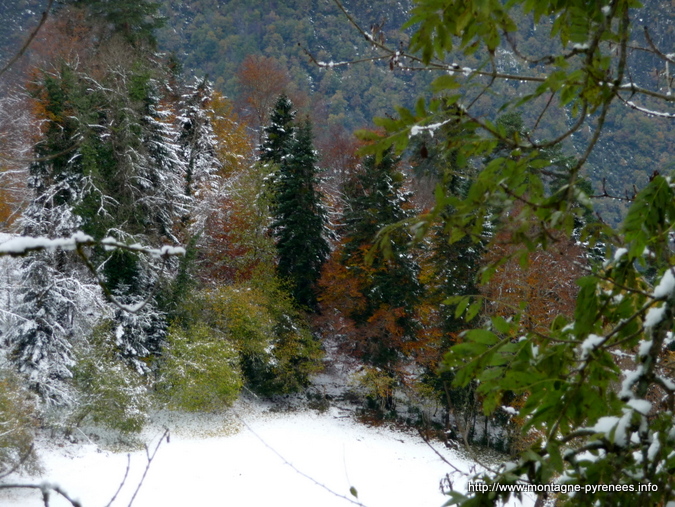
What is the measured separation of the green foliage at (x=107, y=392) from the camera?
12.0 meters

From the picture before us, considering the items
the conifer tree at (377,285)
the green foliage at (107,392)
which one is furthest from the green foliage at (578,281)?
the conifer tree at (377,285)

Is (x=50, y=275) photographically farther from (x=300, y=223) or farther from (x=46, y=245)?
(x=46, y=245)

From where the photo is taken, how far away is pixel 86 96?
537 inches

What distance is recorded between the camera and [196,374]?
1351 centimetres

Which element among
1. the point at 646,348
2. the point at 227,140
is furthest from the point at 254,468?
the point at 227,140

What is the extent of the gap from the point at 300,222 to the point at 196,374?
5.69 m

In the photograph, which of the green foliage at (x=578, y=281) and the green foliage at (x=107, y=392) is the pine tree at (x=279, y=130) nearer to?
the green foliage at (x=107, y=392)

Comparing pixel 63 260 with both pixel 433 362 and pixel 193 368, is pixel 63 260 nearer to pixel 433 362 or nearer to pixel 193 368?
pixel 193 368

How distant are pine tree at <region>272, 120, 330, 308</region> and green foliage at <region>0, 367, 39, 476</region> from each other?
321 inches

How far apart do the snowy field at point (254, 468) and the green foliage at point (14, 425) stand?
0.57m

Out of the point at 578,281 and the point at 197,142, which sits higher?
the point at 197,142

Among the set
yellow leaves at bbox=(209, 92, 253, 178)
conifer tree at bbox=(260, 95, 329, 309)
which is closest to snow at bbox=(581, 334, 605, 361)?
conifer tree at bbox=(260, 95, 329, 309)

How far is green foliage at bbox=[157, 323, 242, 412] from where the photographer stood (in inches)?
527

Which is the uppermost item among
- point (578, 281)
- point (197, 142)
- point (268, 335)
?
point (197, 142)
